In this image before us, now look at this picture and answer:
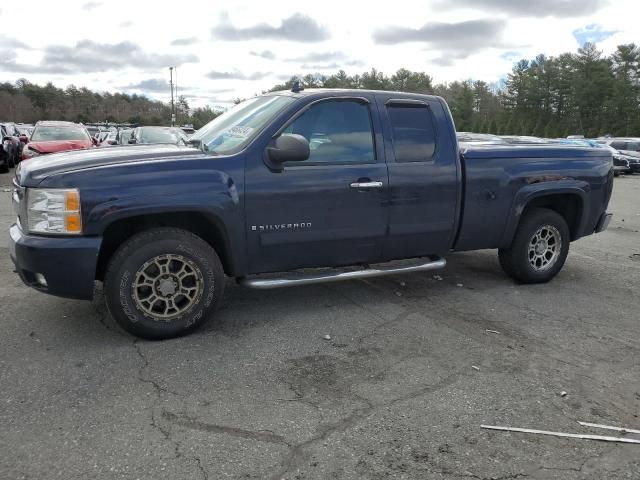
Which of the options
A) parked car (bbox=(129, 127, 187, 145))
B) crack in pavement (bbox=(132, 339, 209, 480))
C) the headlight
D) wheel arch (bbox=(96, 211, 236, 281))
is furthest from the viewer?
parked car (bbox=(129, 127, 187, 145))

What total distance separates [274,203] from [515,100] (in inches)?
3232

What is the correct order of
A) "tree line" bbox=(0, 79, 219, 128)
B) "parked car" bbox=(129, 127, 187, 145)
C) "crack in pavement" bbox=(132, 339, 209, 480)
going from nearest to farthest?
"crack in pavement" bbox=(132, 339, 209, 480)
"parked car" bbox=(129, 127, 187, 145)
"tree line" bbox=(0, 79, 219, 128)

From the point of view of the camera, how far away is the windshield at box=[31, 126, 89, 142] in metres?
15.2

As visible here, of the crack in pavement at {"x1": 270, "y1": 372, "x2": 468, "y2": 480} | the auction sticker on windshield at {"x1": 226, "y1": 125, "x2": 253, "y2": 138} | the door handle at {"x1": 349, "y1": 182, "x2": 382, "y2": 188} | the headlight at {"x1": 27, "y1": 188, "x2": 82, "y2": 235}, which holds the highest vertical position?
the auction sticker on windshield at {"x1": 226, "y1": 125, "x2": 253, "y2": 138}

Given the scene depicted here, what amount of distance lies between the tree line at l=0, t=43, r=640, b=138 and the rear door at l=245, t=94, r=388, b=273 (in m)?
40.5

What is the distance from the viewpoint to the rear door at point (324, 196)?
4.43 meters

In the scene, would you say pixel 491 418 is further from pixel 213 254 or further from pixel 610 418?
pixel 213 254

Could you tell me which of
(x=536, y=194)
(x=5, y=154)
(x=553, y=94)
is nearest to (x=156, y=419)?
(x=536, y=194)

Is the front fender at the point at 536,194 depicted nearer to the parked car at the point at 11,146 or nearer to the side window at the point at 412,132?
the side window at the point at 412,132

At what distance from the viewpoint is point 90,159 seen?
13.6 feet

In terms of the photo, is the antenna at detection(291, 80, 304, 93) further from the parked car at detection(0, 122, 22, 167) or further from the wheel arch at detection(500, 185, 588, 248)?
the parked car at detection(0, 122, 22, 167)

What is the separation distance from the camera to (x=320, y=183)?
15.0 feet

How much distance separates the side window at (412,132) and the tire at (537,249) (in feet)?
4.86

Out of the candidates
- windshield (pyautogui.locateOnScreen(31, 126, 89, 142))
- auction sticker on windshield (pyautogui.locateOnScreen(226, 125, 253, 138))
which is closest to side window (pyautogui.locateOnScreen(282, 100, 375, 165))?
auction sticker on windshield (pyautogui.locateOnScreen(226, 125, 253, 138))
